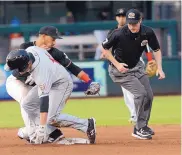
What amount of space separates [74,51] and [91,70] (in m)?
1.00

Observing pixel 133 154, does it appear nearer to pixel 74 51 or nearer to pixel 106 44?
pixel 106 44

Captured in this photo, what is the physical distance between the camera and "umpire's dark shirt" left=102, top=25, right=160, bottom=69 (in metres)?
9.05

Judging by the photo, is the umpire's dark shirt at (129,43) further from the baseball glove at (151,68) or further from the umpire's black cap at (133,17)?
the baseball glove at (151,68)

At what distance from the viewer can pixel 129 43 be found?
908 cm

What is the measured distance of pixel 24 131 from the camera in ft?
27.7

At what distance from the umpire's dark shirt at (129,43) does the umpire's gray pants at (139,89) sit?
126 millimetres

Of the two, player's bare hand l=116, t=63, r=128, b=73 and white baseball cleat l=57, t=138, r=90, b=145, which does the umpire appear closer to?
player's bare hand l=116, t=63, r=128, b=73

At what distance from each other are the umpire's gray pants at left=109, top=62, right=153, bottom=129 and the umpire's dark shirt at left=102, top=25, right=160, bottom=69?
0.41 ft

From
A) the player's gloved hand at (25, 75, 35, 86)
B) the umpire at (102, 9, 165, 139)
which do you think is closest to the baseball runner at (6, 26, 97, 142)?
the player's gloved hand at (25, 75, 35, 86)

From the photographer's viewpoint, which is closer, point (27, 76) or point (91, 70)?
point (27, 76)

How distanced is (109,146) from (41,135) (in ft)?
2.83

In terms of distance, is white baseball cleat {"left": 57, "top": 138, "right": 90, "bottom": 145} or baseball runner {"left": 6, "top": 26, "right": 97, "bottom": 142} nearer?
baseball runner {"left": 6, "top": 26, "right": 97, "bottom": 142}

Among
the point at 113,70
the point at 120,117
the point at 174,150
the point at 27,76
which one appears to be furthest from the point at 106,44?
the point at 120,117

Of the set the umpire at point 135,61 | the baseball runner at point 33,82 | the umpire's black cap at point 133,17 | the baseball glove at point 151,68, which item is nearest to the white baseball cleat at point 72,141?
the baseball runner at point 33,82
